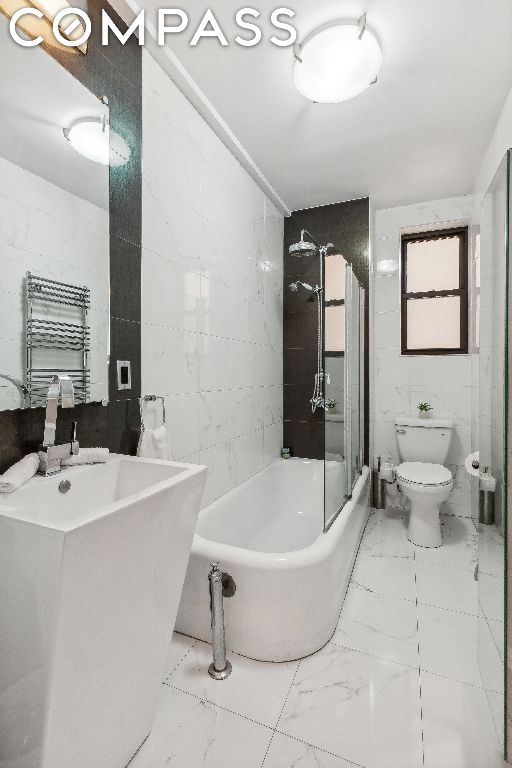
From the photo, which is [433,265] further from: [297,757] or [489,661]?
[297,757]

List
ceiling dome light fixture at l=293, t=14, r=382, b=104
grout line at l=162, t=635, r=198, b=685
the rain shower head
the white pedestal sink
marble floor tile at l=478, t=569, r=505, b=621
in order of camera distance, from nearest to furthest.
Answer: the white pedestal sink, marble floor tile at l=478, t=569, r=505, b=621, grout line at l=162, t=635, r=198, b=685, ceiling dome light fixture at l=293, t=14, r=382, b=104, the rain shower head

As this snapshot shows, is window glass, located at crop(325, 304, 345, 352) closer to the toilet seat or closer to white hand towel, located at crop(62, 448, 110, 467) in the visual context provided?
the toilet seat

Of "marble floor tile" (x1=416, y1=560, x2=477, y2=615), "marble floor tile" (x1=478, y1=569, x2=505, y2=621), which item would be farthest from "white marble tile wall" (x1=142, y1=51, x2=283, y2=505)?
"marble floor tile" (x1=478, y1=569, x2=505, y2=621)

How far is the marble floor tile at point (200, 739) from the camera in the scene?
1074mm

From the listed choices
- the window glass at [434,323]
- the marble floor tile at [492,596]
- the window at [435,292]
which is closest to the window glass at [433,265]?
the window at [435,292]

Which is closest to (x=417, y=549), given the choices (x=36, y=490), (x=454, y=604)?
(x=454, y=604)

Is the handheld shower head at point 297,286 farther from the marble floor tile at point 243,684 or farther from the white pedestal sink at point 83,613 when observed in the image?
the marble floor tile at point 243,684

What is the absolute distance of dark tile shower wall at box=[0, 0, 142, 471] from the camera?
132cm

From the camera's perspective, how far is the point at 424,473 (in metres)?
2.52

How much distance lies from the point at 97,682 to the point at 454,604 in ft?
5.62

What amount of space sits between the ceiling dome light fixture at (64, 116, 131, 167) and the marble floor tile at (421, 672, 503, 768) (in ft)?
7.25

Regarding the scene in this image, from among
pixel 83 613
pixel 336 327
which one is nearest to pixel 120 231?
pixel 83 613

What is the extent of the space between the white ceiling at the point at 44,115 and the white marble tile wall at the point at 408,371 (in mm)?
2384

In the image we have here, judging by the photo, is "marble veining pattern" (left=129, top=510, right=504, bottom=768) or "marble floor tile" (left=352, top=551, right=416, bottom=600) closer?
"marble veining pattern" (left=129, top=510, right=504, bottom=768)
